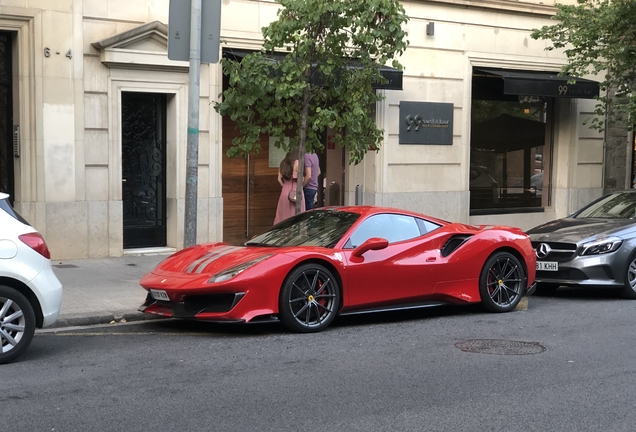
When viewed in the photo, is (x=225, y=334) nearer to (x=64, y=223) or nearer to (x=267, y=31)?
(x=267, y=31)

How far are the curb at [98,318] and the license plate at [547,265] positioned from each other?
5108 mm

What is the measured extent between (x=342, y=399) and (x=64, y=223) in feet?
29.9

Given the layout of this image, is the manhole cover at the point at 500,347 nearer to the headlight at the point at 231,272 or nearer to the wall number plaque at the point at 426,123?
the headlight at the point at 231,272

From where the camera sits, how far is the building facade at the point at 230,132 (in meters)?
14.0

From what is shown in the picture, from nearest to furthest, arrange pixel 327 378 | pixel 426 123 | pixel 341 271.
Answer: pixel 327 378 < pixel 341 271 < pixel 426 123

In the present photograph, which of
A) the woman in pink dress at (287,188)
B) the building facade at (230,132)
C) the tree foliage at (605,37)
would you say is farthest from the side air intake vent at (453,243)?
the tree foliage at (605,37)

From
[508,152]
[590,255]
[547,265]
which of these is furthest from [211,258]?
[508,152]

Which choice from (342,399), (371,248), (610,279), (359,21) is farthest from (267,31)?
(342,399)

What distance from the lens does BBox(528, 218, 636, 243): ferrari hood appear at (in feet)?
37.8

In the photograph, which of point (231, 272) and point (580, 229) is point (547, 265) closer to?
point (580, 229)

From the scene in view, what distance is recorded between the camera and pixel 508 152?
2016 centimetres

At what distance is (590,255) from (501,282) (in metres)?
1.77

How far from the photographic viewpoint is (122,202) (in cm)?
1488

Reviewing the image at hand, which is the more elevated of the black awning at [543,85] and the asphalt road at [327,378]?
the black awning at [543,85]
